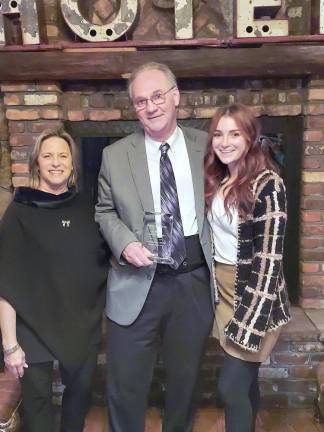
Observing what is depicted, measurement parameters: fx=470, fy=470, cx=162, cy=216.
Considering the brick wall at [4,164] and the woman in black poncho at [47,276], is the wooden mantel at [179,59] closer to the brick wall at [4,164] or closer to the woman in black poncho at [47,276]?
the brick wall at [4,164]

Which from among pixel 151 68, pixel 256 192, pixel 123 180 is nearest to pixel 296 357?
pixel 256 192

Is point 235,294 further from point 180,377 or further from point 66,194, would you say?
point 66,194

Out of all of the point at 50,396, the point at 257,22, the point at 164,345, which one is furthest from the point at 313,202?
the point at 50,396

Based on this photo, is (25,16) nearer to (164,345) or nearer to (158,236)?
(158,236)

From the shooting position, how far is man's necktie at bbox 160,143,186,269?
1.71 metres

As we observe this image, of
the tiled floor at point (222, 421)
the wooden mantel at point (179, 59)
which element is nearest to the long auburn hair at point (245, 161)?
the wooden mantel at point (179, 59)

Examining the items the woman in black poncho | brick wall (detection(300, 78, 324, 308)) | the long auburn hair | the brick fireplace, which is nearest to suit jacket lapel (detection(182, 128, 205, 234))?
the long auburn hair

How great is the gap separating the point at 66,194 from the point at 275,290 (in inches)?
32.4

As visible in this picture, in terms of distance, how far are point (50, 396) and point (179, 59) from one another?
1.63 m

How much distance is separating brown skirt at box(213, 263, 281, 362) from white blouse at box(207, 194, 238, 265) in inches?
1.5

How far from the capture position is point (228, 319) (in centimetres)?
172

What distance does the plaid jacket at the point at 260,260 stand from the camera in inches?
60.7

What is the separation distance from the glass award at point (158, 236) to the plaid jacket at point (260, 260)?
0.26m

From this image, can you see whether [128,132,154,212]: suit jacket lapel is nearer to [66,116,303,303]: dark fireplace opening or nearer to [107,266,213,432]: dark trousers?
[107,266,213,432]: dark trousers
